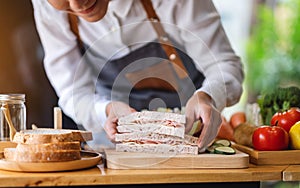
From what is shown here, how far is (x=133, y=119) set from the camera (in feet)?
5.08

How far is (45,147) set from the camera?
1422mm

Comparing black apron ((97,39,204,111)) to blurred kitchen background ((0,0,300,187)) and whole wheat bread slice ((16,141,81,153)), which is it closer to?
whole wheat bread slice ((16,141,81,153))

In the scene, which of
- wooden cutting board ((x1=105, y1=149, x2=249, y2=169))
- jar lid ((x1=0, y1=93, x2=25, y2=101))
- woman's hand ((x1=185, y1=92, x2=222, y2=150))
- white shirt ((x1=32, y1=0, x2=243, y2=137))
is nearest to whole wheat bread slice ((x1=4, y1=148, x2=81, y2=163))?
wooden cutting board ((x1=105, y1=149, x2=249, y2=169))

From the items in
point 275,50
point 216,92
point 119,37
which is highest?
point 275,50

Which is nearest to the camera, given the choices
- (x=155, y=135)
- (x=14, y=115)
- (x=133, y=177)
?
(x=133, y=177)

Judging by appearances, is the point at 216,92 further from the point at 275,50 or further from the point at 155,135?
the point at 275,50

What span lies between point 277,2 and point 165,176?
9.76ft

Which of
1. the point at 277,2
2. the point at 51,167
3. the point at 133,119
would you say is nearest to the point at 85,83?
the point at 133,119

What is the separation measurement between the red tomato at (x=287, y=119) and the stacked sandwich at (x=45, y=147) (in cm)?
61

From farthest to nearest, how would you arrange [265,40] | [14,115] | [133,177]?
1. [265,40]
2. [14,115]
3. [133,177]

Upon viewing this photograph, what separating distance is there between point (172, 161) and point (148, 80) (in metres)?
0.58

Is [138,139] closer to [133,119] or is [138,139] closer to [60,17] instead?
[133,119]

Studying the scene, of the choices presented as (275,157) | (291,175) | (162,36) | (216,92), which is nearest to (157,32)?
(162,36)

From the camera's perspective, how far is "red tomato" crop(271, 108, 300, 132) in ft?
5.77
